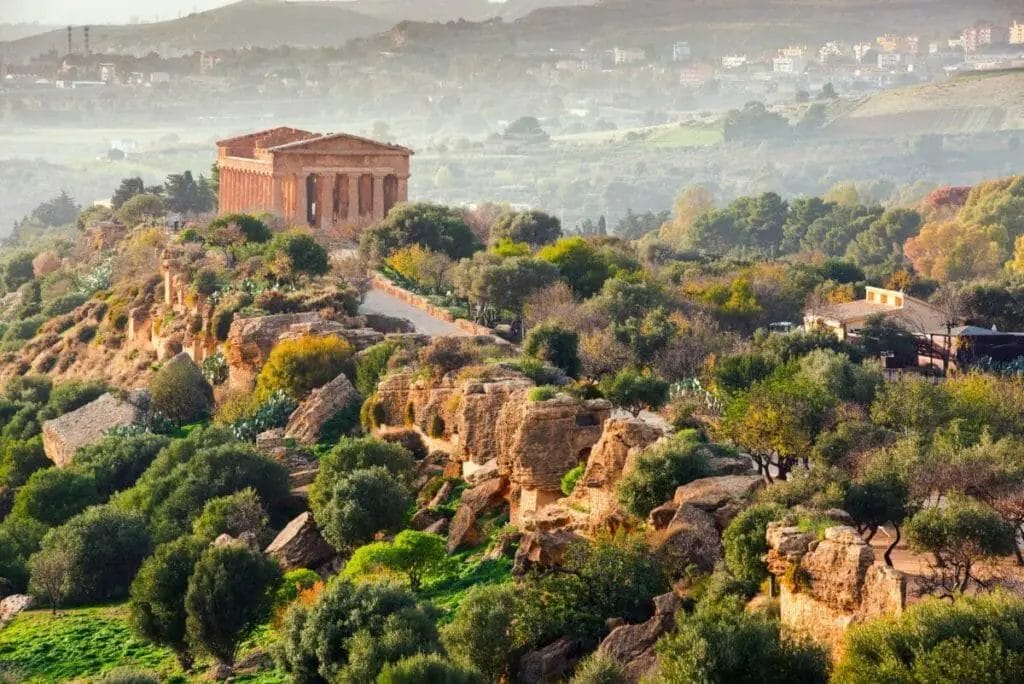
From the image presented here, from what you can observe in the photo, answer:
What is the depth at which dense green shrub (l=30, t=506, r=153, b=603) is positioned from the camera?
29.8 metres

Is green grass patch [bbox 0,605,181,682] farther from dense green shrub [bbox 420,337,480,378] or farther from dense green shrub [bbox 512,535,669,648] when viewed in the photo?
dense green shrub [bbox 420,337,480,378]

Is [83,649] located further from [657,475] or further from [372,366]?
[372,366]

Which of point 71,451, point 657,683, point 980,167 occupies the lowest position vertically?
point 980,167

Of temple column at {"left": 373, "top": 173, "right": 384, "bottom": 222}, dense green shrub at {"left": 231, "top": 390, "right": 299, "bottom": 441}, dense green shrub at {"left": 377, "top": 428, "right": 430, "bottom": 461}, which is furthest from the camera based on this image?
temple column at {"left": 373, "top": 173, "right": 384, "bottom": 222}

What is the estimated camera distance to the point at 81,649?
1066 inches

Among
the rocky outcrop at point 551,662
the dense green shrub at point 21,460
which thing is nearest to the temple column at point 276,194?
the dense green shrub at point 21,460

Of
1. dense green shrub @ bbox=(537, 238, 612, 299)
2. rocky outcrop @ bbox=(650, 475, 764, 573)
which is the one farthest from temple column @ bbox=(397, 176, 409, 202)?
rocky outcrop @ bbox=(650, 475, 764, 573)

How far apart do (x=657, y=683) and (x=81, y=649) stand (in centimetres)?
956

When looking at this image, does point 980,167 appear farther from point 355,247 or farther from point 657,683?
point 657,683

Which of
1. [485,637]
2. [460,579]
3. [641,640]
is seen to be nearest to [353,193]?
[460,579]

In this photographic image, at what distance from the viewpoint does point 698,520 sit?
2380 cm

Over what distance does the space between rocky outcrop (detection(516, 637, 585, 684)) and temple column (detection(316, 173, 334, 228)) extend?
47.2 m

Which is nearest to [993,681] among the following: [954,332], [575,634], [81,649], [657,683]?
[657,683]

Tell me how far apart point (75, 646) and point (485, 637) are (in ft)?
22.2
